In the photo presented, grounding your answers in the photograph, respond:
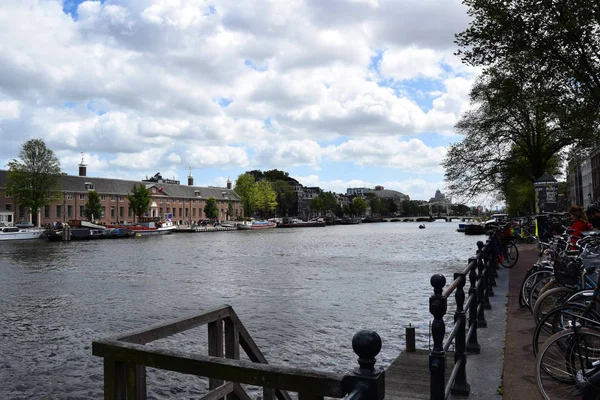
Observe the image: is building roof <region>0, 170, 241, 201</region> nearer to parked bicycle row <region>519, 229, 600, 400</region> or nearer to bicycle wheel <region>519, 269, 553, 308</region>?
bicycle wheel <region>519, 269, 553, 308</region>

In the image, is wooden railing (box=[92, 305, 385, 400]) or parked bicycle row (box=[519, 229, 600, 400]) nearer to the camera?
wooden railing (box=[92, 305, 385, 400])

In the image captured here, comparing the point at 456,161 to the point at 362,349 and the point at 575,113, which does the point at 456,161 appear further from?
the point at 362,349

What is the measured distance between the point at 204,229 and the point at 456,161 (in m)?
73.0

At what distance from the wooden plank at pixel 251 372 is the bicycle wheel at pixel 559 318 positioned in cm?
379

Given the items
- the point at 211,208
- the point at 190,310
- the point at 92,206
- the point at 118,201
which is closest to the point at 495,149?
the point at 190,310

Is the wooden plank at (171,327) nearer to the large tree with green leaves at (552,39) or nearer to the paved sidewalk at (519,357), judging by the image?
the paved sidewalk at (519,357)

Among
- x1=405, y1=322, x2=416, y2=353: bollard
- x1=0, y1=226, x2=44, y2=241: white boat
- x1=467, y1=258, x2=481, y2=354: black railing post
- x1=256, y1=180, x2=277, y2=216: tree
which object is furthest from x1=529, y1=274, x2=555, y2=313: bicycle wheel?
x1=256, y1=180, x2=277, y2=216: tree

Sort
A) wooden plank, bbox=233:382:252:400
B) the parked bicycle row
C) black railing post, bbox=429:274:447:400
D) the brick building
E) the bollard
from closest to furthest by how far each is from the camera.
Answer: black railing post, bbox=429:274:447:400 → the parked bicycle row → wooden plank, bbox=233:382:252:400 → the bollard → the brick building

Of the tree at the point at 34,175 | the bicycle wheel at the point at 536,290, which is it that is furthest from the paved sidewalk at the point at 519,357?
the tree at the point at 34,175

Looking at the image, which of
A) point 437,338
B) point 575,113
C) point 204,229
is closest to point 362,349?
point 437,338

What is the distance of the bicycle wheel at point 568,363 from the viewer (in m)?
4.59

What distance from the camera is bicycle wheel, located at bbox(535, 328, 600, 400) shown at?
4594 mm

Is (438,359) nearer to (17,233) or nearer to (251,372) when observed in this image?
(251,372)

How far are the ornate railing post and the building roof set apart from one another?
101 metres
